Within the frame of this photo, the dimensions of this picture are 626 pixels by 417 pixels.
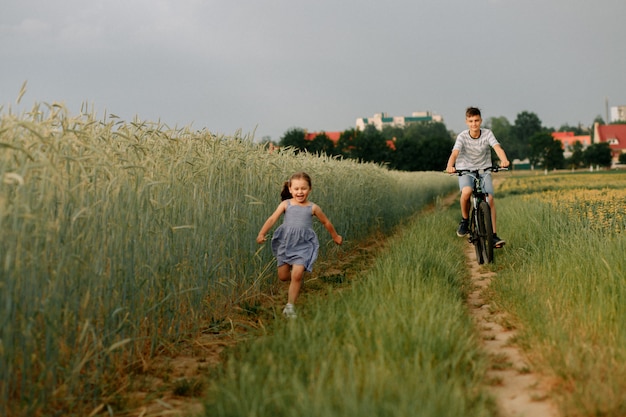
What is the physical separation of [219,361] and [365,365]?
1.44 metres

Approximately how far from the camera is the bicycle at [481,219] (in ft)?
27.1

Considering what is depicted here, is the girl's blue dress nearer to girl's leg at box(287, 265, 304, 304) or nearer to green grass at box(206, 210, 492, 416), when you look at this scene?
girl's leg at box(287, 265, 304, 304)

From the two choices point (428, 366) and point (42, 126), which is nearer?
point (428, 366)

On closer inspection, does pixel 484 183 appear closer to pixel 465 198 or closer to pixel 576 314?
pixel 465 198

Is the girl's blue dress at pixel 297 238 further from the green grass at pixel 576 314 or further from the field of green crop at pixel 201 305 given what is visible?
the green grass at pixel 576 314

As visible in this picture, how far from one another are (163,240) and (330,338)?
156cm

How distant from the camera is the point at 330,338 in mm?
3795

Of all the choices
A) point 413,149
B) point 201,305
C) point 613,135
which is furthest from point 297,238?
point 613,135

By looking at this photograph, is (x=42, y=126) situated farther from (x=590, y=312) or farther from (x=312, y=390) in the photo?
(x=590, y=312)

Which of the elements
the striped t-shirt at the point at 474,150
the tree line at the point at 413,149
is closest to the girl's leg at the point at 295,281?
the striped t-shirt at the point at 474,150

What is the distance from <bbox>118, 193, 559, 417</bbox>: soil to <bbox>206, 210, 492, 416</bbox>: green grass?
0.18 metres

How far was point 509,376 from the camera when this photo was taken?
402 centimetres

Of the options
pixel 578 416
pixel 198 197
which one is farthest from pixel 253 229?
Answer: pixel 578 416

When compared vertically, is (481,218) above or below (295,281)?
above
